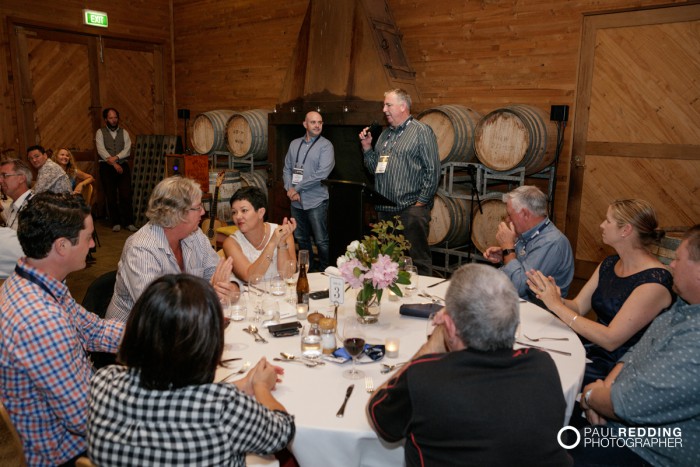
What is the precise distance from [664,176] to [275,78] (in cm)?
541

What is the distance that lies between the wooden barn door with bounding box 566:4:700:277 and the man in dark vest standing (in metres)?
6.63

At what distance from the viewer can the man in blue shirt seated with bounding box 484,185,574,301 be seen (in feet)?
9.73

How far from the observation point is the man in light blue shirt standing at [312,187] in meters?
5.74

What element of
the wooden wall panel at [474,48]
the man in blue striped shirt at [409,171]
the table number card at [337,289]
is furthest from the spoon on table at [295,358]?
the wooden wall panel at [474,48]

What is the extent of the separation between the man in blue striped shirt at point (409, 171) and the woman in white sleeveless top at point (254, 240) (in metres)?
1.66

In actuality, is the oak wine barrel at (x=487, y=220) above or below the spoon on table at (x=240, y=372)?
above

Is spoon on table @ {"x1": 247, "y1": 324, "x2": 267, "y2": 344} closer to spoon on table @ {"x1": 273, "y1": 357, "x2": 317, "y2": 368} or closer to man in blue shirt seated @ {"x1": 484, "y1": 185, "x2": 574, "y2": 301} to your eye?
spoon on table @ {"x1": 273, "y1": 357, "x2": 317, "y2": 368}

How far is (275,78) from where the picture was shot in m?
8.13

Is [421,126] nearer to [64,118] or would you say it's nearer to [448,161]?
[448,161]

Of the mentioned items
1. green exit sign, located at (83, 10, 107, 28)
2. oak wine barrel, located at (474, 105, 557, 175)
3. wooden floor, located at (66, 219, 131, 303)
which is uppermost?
green exit sign, located at (83, 10, 107, 28)

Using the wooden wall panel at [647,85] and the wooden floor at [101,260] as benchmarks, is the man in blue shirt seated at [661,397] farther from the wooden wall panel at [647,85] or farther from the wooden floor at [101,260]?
the wooden floor at [101,260]

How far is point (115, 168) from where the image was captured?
859 cm

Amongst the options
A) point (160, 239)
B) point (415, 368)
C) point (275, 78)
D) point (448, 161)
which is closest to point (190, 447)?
point (415, 368)

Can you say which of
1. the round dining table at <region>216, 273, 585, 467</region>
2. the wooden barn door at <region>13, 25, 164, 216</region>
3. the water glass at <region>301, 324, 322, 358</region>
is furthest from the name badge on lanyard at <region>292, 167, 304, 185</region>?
the wooden barn door at <region>13, 25, 164, 216</region>
